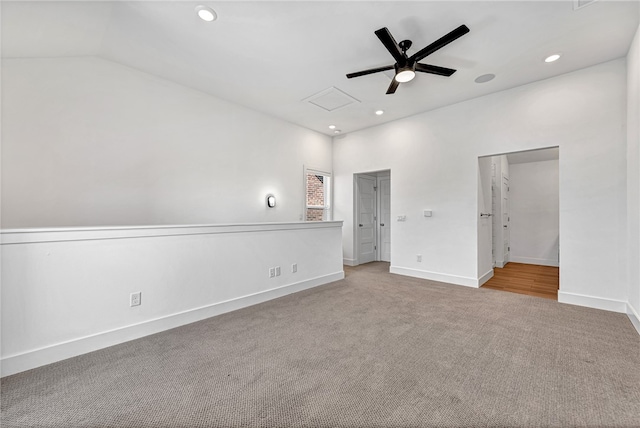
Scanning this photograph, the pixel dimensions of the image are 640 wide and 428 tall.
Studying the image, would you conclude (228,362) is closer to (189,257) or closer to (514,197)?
(189,257)

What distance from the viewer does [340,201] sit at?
621 cm

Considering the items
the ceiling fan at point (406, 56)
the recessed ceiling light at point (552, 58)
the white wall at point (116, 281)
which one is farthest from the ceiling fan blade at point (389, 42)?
the white wall at point (116, 281)

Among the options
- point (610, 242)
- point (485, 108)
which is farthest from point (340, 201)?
point (610, 242)

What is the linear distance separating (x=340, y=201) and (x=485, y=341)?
13.9ft

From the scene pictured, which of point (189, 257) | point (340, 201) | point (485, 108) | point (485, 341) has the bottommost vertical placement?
point (485, 341)

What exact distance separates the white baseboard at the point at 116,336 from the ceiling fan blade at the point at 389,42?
10.5ft

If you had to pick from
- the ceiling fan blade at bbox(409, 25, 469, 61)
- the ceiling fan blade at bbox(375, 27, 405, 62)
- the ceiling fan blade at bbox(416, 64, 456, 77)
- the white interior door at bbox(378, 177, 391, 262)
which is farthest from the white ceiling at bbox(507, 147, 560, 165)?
the ceiling fan blade at bbox(375, 27, 405, 62)

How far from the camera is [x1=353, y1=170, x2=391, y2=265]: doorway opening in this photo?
6.25 m

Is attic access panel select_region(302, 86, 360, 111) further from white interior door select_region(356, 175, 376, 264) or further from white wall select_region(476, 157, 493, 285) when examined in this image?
white wall select_region(476, 157, 493, 285)

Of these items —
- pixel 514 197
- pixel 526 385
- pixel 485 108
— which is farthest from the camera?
pixel 514 197

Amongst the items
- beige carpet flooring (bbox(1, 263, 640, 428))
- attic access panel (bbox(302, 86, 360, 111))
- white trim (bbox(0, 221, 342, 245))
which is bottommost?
beige carpet flooring (bbox(1, 263, 640, 428))

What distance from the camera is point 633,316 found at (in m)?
2.74

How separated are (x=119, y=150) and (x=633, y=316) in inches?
248

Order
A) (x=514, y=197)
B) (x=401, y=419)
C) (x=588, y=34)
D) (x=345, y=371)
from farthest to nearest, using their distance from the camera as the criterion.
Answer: (x=514, y=197) → (x=588, y=34) → (x=345, y=371) → (x=401, y=419)
